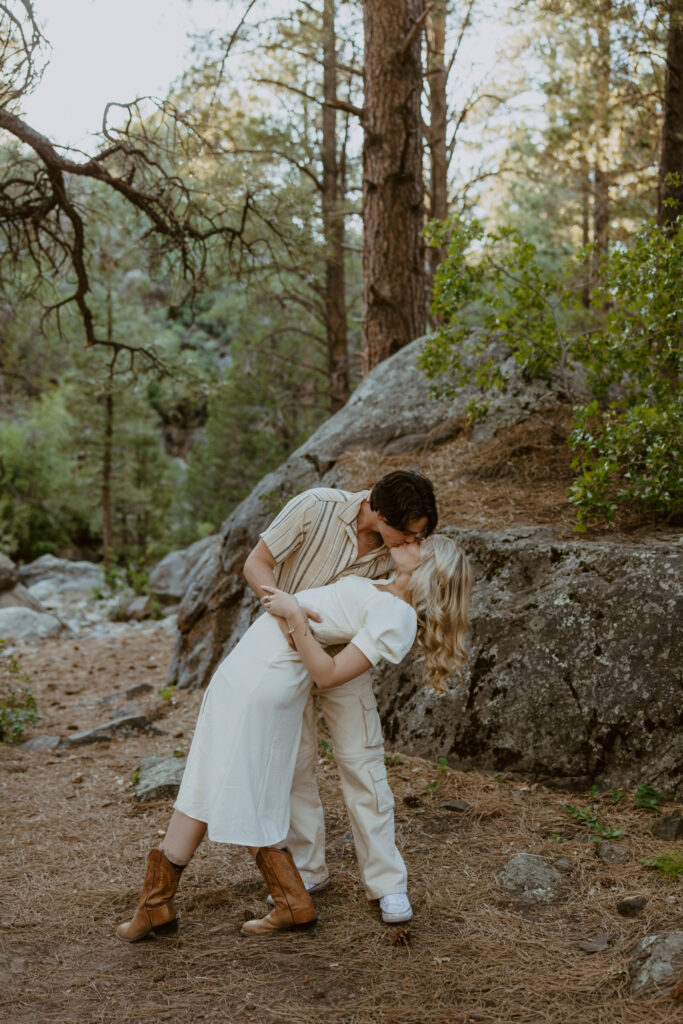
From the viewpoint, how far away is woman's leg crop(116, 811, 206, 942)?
2955 mm

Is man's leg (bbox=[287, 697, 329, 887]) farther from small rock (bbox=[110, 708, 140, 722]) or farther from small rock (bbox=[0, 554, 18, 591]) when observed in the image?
small rock (bbox=[0, 554, 18, 591])

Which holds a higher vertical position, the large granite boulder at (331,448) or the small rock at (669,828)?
the large granite boulder at (331,448)

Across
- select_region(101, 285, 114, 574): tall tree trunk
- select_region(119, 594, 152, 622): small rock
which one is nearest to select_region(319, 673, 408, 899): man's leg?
select_region(119, 594, 152, 622): small rock

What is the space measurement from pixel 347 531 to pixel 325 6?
7.65 metres

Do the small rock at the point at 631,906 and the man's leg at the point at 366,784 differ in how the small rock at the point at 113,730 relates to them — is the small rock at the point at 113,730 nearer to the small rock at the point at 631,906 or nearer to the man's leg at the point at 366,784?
the man's leg at the point at 366,784

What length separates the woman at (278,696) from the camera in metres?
2.90

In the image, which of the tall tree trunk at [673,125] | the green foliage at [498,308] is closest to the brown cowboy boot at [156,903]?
the green foliage at [498,308]

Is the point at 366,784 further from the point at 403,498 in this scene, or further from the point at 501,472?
the point at 501,472

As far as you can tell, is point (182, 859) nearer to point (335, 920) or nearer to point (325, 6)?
point (335, 920)

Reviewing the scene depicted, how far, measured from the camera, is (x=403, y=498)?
303 cm

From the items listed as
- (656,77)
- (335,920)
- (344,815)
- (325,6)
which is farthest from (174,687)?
(656,77)

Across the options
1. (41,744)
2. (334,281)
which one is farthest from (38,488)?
(41,744)

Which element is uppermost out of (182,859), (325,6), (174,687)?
(325,6)

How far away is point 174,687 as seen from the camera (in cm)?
736
